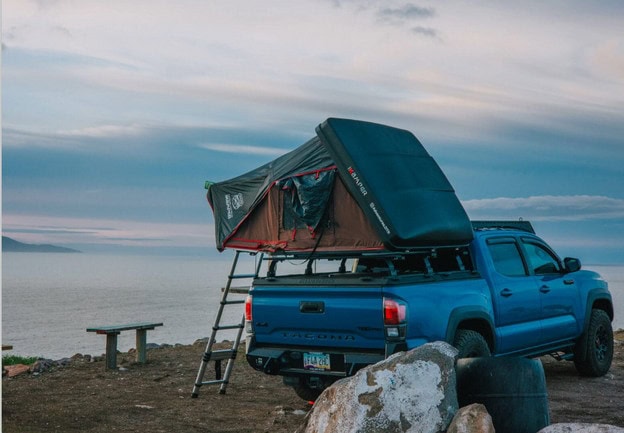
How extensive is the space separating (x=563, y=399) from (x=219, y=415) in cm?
406

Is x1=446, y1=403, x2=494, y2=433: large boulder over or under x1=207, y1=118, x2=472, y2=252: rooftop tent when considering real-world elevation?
under

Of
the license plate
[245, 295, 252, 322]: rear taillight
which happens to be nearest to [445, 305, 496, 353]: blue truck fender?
the license plate

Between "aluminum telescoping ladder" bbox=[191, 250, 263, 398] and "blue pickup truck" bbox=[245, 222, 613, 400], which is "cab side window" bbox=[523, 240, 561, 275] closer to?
"blue pickup truck" bbox=[245, 222, 613, 400]

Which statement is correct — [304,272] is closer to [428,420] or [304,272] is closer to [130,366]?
[428,420]

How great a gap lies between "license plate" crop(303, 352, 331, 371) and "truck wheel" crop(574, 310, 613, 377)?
445 cm

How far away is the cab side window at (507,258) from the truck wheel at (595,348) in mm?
1766

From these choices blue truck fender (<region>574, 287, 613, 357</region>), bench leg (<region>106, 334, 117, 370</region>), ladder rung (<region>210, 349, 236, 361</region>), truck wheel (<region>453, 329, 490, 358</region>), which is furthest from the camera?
bench leg (<region>106, 334, 117, 370</region>)

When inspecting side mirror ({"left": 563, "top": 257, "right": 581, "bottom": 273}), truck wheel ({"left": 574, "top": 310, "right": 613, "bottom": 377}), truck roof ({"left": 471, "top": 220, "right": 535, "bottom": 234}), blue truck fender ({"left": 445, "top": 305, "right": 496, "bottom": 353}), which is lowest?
truck wheel ({"left": 574, "top": 310, "right": 613, "bottom": 377})

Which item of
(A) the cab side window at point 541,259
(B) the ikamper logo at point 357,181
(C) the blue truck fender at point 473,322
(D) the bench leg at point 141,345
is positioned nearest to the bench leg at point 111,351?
(D) the bench leg at point 141,345

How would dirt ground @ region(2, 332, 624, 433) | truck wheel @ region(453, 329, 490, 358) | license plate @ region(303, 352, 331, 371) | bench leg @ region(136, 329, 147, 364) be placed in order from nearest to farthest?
license plate @ region(303, 352, 331, 371) < truck wheel @ region(453, 329, 490, 358) < dirt ground @ region(2, 332, 624, 433) < bench leg @ region(136, 329, 147, 364)

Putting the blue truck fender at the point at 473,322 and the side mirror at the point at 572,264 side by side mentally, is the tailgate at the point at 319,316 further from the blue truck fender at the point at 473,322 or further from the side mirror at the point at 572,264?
the side mirror at the point at 572,264

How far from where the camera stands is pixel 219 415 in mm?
9727

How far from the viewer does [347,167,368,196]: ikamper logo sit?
8.99 meters

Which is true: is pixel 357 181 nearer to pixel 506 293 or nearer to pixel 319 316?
pixel 319 316
